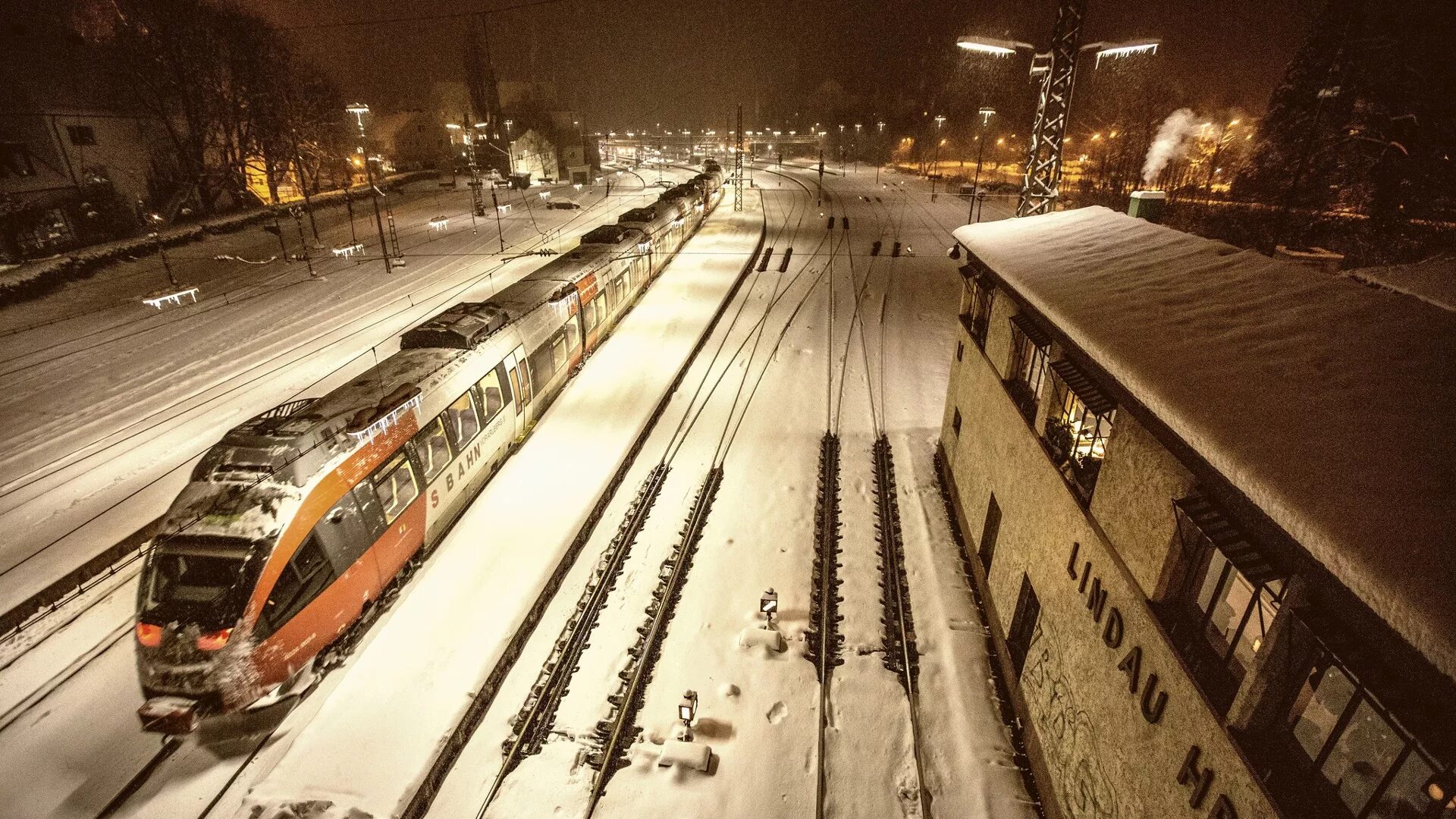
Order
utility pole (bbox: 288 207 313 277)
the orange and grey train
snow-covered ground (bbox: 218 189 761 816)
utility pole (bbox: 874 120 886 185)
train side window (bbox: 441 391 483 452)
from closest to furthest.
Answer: the orange and grey train → snow-covered ground (bbox: 218 189 761 816) → train side window (bbox: 441 391 483 452) → utility pole (bbox: 288 207 313 277) → utility pole (bbox: 874 120 886 185)

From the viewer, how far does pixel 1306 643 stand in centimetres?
338

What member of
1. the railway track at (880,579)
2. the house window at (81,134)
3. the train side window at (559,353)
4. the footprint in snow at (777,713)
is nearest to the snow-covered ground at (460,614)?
the train side window at (559,353)

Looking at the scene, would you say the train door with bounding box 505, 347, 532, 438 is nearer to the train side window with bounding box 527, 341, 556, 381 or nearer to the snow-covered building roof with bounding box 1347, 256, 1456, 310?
the train side window with bounding box 527, 341, 556, 381

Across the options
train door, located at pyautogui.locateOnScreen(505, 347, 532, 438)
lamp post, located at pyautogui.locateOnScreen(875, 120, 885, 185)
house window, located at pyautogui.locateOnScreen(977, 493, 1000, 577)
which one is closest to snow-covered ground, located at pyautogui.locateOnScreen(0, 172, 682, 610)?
train door, located at pyautogui.locateOnScreen(505, 347, 532, 438)

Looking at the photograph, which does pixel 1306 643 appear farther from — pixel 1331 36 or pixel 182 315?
pixel 1331 36

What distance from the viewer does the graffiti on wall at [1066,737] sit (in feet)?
17.5

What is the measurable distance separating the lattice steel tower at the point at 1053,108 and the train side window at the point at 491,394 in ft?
36.9

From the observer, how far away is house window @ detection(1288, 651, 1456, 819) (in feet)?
8.91

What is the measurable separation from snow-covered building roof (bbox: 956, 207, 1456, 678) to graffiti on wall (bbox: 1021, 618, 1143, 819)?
3.26 m

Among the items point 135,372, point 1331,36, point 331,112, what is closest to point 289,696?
point 135,372

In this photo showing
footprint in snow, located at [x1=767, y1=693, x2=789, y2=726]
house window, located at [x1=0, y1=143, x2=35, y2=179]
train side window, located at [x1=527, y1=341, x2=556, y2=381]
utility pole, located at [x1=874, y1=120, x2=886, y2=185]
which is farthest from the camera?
utility pole, located at [x1=874, y1=120, x2=886, y2=185]

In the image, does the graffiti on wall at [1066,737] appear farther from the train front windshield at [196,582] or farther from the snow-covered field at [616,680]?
the train front windshield at [196,582]

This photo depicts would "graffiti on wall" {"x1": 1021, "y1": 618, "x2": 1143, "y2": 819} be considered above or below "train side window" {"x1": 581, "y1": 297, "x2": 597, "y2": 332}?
below

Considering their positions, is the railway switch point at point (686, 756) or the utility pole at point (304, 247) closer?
the railway switch point at point (686, 756)
